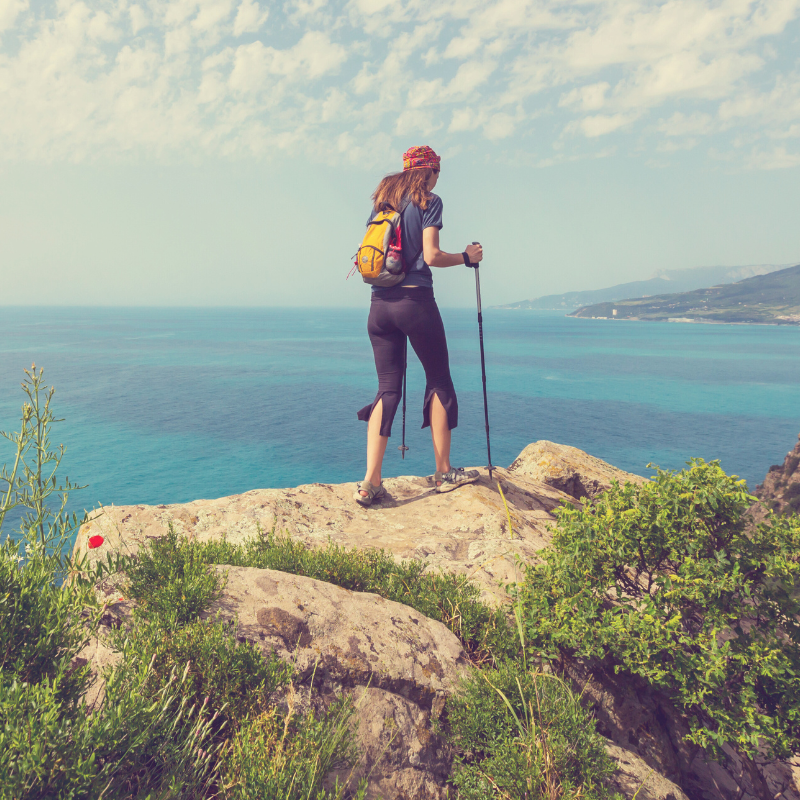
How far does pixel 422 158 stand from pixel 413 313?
1882 millimetres

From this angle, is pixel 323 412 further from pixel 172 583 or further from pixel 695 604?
pixel 695 604

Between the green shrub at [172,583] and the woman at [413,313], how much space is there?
2.92m

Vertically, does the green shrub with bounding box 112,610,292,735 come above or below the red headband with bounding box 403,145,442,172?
below

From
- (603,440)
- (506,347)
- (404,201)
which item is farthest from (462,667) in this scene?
(506,347)

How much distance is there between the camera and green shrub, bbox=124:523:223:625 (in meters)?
3.48

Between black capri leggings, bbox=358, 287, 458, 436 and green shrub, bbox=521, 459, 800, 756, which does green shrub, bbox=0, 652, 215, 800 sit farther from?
black capri leggings, bbox=358, 287, 458, 436

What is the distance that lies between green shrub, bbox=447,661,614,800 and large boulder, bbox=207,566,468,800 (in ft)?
0.69

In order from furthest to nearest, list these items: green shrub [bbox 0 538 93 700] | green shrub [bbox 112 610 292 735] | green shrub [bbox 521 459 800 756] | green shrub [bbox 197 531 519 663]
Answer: green shrub [bbox 197 531 519 663]
green shrub [bbox 521 459 800 756]
green shrub [bbox 112 610 292 735]
green shrub [bbox 0 538 93 700]

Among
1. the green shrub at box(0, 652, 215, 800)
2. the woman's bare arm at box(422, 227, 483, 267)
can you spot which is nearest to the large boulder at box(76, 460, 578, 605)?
the green shrub at box(0, 652, 215, 800)

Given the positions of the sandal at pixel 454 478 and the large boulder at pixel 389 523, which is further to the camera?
the sandal at pixel 454 478

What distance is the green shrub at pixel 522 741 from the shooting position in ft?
9.92

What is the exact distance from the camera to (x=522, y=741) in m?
3.18

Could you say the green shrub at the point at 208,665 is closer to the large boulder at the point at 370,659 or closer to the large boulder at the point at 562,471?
the large boulder at the point at 370,659

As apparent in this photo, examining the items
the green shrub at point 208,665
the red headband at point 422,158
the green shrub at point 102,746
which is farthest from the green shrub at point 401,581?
the red headband at point 422,158
